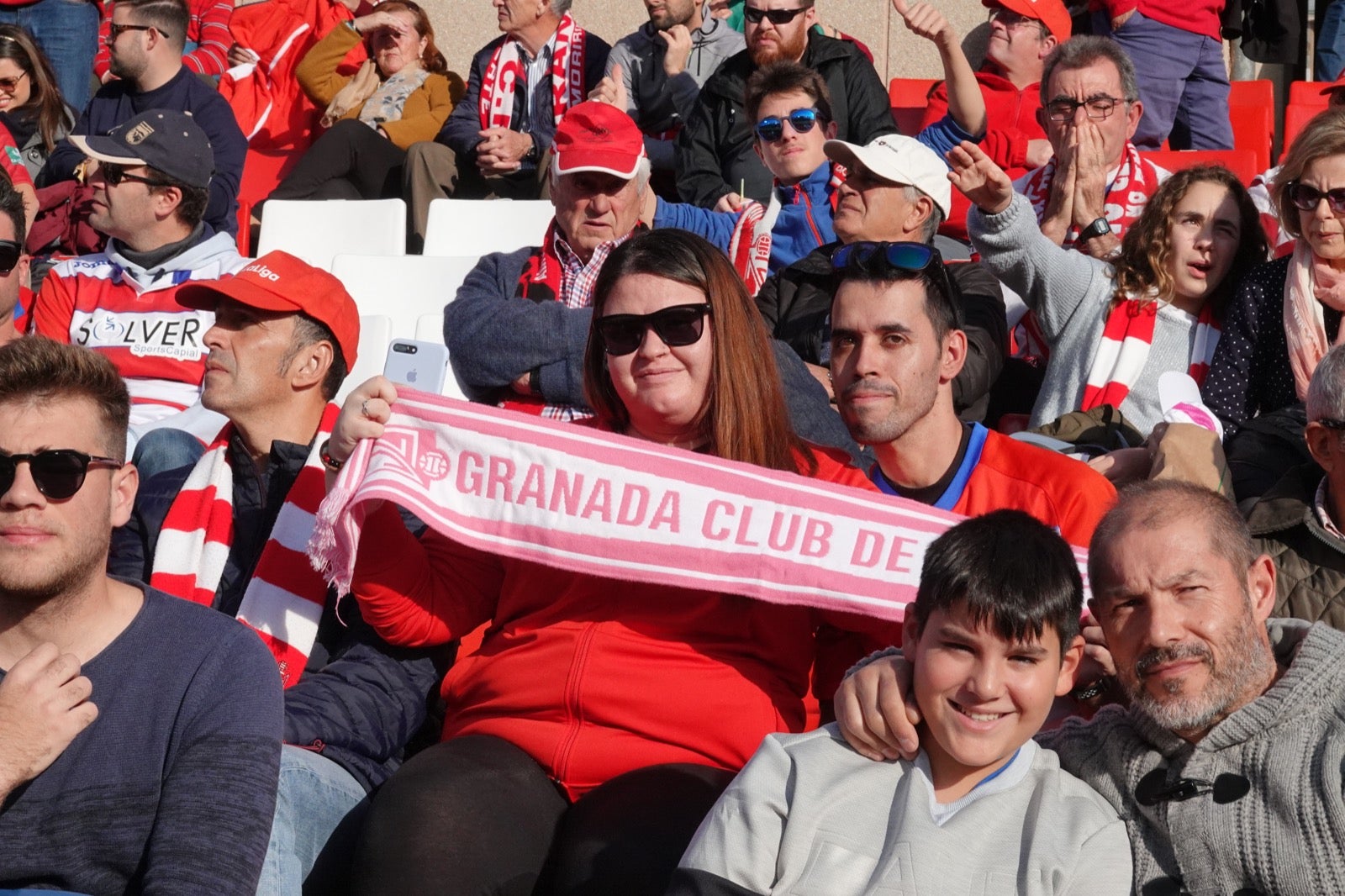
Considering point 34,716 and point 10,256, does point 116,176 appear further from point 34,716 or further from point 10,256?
point 34,716

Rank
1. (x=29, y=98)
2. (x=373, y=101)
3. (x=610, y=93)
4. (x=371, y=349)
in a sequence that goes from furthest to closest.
→ (x=373, y=101) → (x=29, y=98) → (x=610, y=93) → (x=371, y=349)

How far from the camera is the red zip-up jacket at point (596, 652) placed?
10.7ft

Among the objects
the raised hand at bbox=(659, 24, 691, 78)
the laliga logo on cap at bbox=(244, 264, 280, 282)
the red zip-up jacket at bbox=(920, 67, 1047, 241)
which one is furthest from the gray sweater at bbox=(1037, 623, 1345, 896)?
the raised hand at bbox=(659, 24, 691, 78)

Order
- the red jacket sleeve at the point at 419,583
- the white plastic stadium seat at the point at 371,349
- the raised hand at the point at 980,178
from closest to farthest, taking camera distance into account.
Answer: the red jacket sleeve at the point at 419,583, the raised hand at the point at 980,178, the white plastic stadium seat at the point at 371,349

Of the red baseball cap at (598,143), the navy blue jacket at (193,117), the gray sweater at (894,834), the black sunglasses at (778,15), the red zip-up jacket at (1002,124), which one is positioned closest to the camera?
the gray sweater at (894,834)

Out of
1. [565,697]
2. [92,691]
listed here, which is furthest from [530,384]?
[92,691]

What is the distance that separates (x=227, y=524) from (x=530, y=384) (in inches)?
42.0

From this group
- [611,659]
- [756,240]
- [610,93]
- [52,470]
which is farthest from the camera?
[610,93]

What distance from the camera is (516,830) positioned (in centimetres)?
307

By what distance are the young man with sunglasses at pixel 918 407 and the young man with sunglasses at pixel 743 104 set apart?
3.44m

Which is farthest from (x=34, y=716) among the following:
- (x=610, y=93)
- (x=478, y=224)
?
(x=610, y=93)

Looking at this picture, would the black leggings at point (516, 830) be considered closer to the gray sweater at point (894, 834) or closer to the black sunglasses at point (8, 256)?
the gray sweater at point (894, 834)

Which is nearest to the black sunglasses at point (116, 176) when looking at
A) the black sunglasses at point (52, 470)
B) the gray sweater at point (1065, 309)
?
the gray sweater at point (1065, 309)

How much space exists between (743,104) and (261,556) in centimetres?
395
